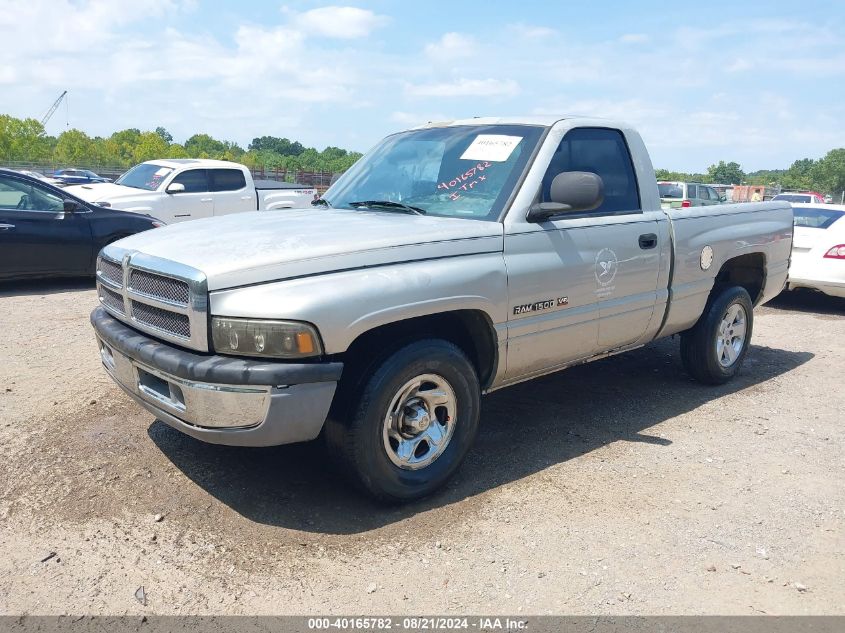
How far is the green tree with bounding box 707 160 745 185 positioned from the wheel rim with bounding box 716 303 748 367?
268 feet

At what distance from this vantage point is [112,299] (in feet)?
12.9

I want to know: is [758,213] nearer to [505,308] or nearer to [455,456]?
[505,308]

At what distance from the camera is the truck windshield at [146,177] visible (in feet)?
42.4

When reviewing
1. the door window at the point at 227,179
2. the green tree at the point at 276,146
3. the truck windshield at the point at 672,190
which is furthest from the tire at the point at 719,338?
the green tree at the point at 276,146

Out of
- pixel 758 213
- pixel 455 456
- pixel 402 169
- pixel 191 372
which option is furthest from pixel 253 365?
pixel 758 213

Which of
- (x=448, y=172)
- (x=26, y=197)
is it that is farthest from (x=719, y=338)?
(x=26, y=197)

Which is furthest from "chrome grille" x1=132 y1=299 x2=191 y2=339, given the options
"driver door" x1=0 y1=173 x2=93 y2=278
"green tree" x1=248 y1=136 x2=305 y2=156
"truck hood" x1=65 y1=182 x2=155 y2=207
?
"green tree" x1=248 y1=136 x2=305 y2=156

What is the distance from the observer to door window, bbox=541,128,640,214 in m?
4.45

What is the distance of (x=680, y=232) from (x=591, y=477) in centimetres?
196

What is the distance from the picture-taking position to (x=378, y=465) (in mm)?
3438

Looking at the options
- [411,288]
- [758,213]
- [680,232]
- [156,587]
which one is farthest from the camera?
[758,213]

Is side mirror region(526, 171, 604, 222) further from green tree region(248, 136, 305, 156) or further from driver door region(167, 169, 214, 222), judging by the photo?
green tree region(248, 136, 305, 156)

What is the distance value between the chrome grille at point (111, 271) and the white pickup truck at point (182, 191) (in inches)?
313

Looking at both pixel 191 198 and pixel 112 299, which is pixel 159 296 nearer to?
pixel 112 299
